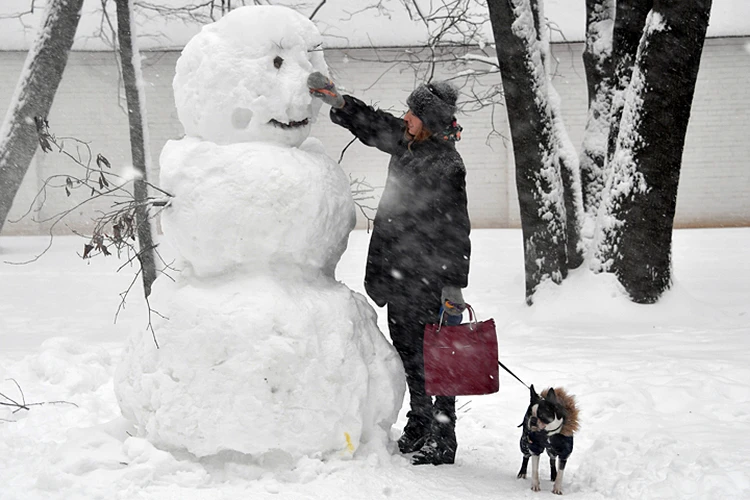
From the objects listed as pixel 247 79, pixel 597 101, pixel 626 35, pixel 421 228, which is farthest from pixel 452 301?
pixel 597 101

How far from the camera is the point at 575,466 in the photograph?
12.7 feet

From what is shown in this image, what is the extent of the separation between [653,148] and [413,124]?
3.86 meters

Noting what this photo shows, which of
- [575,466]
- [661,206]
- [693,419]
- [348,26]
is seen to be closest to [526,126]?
[661,206]

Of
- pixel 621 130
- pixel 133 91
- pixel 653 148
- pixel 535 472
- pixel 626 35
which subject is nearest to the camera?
pixel 535 472

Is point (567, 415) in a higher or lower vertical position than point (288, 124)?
lower

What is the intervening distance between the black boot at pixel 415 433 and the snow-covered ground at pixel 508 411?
172 mm

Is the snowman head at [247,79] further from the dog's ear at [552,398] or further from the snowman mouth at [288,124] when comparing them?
the dog's ear at [552,398]

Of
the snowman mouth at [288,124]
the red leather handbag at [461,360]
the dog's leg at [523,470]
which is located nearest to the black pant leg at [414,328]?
the red leather handbag at [461,360]

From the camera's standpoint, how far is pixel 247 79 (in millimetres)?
3314

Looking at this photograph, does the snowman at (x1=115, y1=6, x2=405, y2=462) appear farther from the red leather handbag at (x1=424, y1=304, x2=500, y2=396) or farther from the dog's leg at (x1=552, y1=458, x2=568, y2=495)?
the dog's leg at (x1=552, y1=458, x2=568, y2=495)

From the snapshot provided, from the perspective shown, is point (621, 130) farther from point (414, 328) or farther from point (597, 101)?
point (414, 328)

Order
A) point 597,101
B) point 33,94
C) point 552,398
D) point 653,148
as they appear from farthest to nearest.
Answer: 1. point 597,101
2. point 653,148
3. point 33,94
4. point 552,398

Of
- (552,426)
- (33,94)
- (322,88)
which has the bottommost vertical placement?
(552,426)

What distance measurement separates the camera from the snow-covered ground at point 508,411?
10.3 feet
